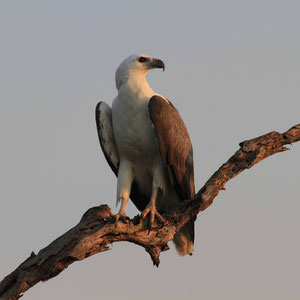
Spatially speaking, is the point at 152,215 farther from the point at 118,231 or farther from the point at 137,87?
the point at 137,87

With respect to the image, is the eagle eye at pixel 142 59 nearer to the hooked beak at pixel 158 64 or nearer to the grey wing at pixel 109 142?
the hooked beak at pixel 158 64

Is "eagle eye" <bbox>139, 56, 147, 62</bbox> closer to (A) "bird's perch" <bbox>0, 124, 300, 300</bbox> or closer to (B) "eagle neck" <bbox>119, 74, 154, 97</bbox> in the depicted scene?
(B) "eagle neck" <bbox>119, 74, 154, 97</bbox>

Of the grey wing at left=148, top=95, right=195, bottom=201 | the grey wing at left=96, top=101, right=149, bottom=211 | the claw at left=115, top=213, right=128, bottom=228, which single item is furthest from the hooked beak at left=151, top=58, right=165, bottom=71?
the claw at left=115, top=213, right=128, bottom=228

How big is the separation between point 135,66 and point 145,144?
4.05 ft

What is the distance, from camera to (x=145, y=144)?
7992 mm

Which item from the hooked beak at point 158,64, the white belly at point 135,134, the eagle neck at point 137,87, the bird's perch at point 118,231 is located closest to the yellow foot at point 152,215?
the bird's perch at point 118,231

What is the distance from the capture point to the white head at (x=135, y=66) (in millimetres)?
8367

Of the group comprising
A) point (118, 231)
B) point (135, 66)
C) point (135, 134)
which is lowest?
point (118, 231)

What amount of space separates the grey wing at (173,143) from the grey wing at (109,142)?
81 cm

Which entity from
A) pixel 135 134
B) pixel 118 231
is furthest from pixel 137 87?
pixel 118 231

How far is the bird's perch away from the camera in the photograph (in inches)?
234

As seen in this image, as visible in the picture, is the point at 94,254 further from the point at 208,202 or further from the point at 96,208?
the point at 208,202

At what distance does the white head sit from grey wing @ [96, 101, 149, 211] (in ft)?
1.41

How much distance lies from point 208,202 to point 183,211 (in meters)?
Result: 0.34
